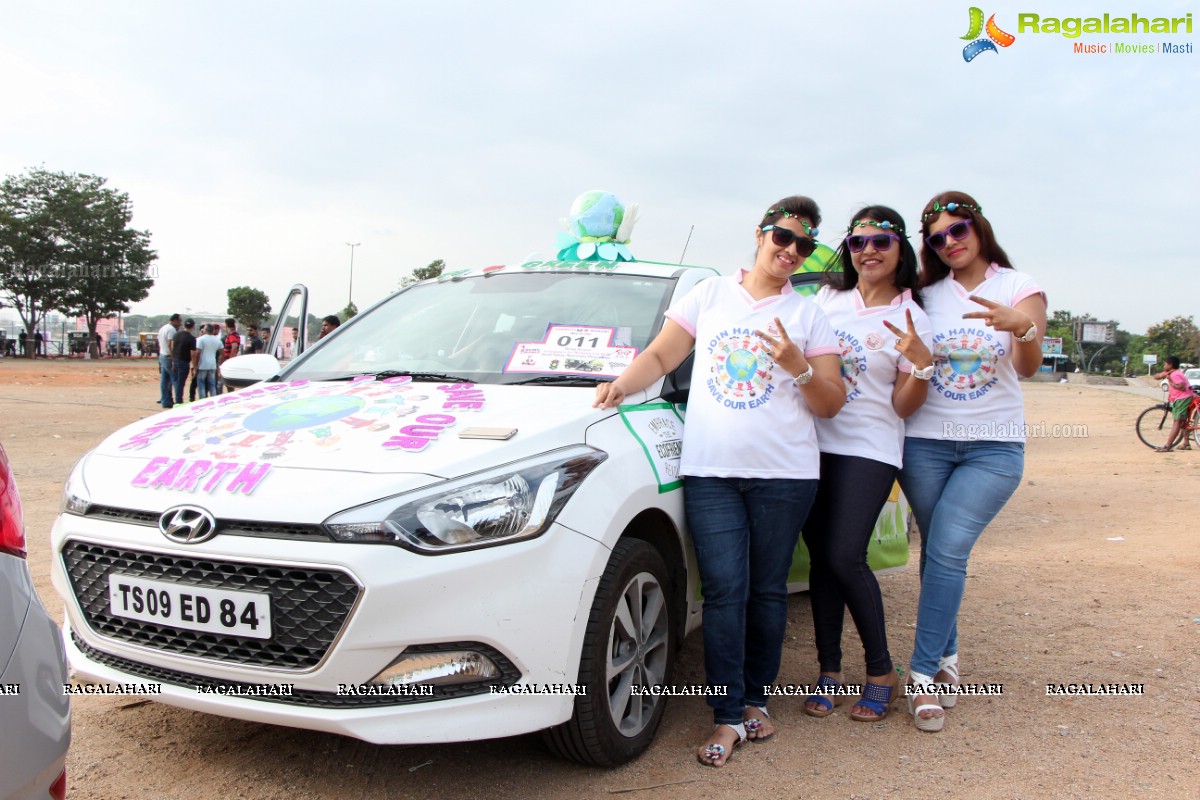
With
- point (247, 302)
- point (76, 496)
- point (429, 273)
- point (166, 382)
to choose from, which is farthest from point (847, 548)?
point (247, 302)

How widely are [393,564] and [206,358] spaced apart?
48.1 ft

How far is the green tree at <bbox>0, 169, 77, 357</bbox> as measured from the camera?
4172 cm

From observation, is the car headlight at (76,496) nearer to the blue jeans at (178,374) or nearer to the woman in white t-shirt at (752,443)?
the woman in white t-shirt at (752,443)

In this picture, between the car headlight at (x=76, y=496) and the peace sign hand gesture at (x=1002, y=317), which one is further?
the peace sign hand gesture at (x=1002, y=317)

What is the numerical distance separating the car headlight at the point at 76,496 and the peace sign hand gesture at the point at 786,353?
6.77ft

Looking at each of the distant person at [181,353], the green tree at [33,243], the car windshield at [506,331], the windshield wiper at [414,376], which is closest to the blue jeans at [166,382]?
the distant person at [181,353]

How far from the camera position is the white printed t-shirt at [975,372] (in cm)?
320

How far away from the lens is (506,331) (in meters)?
3.57

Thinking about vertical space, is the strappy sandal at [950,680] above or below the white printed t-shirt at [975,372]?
below

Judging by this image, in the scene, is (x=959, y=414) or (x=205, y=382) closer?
(x=959, y=414)

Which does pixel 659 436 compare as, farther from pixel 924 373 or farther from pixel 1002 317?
pixel 1002 317

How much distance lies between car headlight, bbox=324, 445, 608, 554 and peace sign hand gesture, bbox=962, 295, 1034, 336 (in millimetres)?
1536

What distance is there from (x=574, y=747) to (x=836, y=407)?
1366 millimetres

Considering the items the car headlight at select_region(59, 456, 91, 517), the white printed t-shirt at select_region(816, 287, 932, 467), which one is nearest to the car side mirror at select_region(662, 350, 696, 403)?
the white printed t-shirt at select_region(816, 287, 932, 467)
